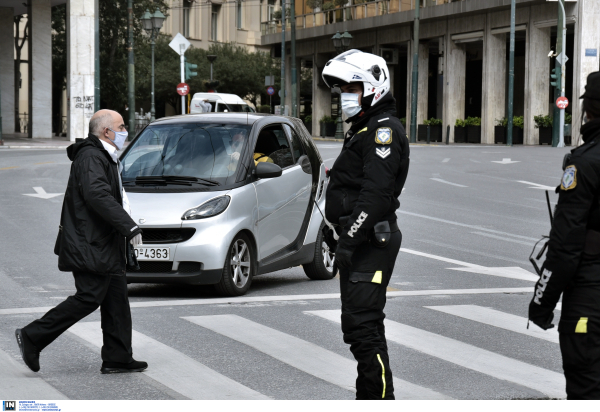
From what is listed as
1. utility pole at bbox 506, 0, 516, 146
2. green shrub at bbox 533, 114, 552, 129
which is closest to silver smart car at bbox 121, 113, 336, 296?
utility pole at bbox 506, 0, 516, 146

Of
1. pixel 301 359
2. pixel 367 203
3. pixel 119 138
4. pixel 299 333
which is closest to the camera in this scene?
pixel 367 203

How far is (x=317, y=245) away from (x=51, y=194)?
977 cm

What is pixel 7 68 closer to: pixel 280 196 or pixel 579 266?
pixel 280 196

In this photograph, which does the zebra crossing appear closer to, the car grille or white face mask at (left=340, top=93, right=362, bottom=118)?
the car grille

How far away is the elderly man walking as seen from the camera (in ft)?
20.0

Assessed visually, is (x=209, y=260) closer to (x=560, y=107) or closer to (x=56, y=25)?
(x=560, y=107)

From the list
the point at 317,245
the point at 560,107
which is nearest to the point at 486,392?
the point at 317,245

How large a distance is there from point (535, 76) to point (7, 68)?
25.1 m

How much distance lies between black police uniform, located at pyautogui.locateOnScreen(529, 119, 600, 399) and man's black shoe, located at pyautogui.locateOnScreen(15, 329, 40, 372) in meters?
3.32

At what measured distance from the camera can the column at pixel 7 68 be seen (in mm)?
47844

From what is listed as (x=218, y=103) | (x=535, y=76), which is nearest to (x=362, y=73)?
(x=218, y=103)

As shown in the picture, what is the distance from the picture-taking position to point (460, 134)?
168 ft

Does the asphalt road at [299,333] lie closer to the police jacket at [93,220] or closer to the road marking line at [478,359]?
the road marking line at [478,359]

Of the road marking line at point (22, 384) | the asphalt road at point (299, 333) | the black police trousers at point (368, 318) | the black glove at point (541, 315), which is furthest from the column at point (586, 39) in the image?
the black glove at point (541, 315)
